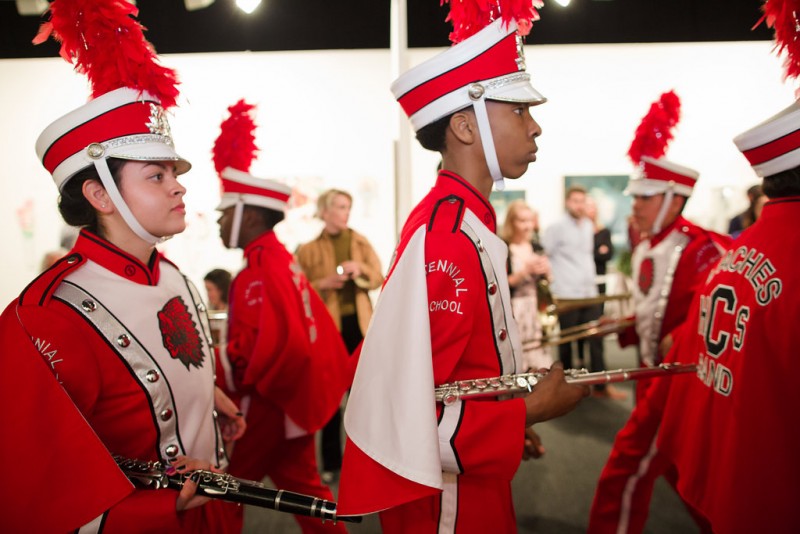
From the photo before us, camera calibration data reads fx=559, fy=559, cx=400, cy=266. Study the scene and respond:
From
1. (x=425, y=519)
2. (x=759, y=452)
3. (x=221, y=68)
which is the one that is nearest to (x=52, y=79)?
(x=221, y=68)

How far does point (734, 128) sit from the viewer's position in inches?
282

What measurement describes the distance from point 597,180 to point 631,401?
315 cm

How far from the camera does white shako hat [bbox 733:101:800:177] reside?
1.78m

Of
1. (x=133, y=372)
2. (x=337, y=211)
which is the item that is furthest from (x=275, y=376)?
(x=337, y=211)

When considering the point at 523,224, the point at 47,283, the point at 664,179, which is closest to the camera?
the point at 47,283

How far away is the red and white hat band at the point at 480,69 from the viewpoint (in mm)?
1519

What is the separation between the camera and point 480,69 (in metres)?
1.52

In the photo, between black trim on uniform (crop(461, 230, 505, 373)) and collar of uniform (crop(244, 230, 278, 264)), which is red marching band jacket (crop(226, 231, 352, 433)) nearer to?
collar of uniform (crop(244, 230, 278, 264))

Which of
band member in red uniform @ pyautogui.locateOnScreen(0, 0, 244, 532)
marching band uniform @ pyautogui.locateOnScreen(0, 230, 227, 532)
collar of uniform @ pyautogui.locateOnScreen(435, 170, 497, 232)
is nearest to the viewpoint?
band member in red uniform @ pyautogui.locateOnScreen(0, 0, 244, 532)

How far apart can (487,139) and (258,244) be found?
74.7 inches

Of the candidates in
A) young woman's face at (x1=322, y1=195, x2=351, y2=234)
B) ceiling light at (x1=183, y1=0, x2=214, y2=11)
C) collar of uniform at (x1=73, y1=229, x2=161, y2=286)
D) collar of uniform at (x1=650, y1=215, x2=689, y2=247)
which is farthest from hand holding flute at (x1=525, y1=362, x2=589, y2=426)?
ceiling light at (x1=183, y1=0, x2=214, y2=11)

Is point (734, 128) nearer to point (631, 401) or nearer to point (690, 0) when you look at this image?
point (690, 0)

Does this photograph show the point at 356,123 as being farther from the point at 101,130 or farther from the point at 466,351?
the point at 466,351

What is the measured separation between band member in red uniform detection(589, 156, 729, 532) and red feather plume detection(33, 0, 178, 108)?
2.58m
